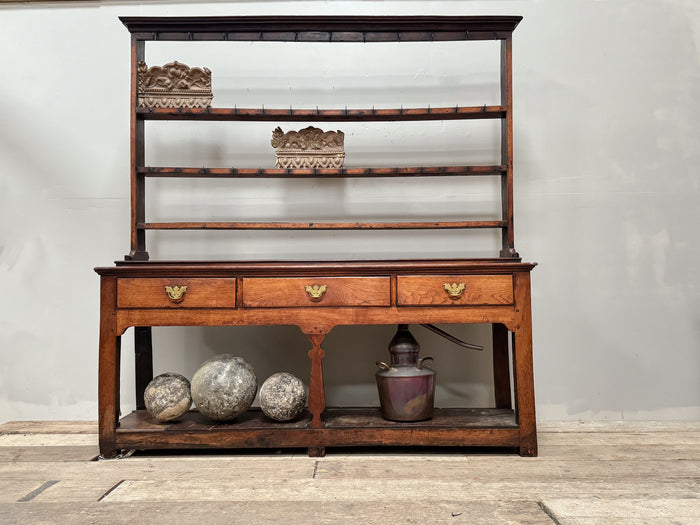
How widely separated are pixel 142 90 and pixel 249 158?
2.27 ft

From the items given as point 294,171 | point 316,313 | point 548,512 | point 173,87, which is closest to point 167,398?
point 316,313

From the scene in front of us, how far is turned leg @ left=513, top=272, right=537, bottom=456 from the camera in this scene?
2242mm

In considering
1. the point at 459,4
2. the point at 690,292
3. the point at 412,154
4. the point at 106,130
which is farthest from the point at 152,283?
the point at 690,292

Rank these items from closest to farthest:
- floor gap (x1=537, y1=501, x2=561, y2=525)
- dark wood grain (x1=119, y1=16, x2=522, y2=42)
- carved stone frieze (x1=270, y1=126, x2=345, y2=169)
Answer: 1. floor gap (x1=537, y1=501, x2=561, y2=525)
2. dark wood grain (x1=119, y1=16, x2=522, y2=42)
3. carved stone frieze (x1=270, y1=126, x2=345, y2=169)

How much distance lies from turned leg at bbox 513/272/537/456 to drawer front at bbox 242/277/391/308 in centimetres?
58

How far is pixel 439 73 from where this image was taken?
119 inches

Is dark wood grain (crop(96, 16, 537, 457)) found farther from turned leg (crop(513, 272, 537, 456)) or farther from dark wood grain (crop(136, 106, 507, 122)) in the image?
dark wood grain (crop(136, 106, 507, 122))

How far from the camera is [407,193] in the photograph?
2.99 metres

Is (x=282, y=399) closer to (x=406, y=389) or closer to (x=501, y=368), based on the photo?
(x=406, y=389)

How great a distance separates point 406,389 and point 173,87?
1.85m

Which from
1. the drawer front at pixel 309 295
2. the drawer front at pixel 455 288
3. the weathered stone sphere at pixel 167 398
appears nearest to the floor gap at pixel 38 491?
the weathered stone sphere at pixel 167 398

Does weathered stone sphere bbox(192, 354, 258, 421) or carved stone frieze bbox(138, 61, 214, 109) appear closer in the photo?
weathered stone sphere bbox(192, 354, 258, 421)

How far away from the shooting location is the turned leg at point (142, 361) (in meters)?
2.69

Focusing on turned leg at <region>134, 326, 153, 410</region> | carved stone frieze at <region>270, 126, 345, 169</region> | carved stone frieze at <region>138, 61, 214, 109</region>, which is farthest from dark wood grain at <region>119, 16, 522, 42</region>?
turned leg at <region>134, 326, 153, 410</region>
